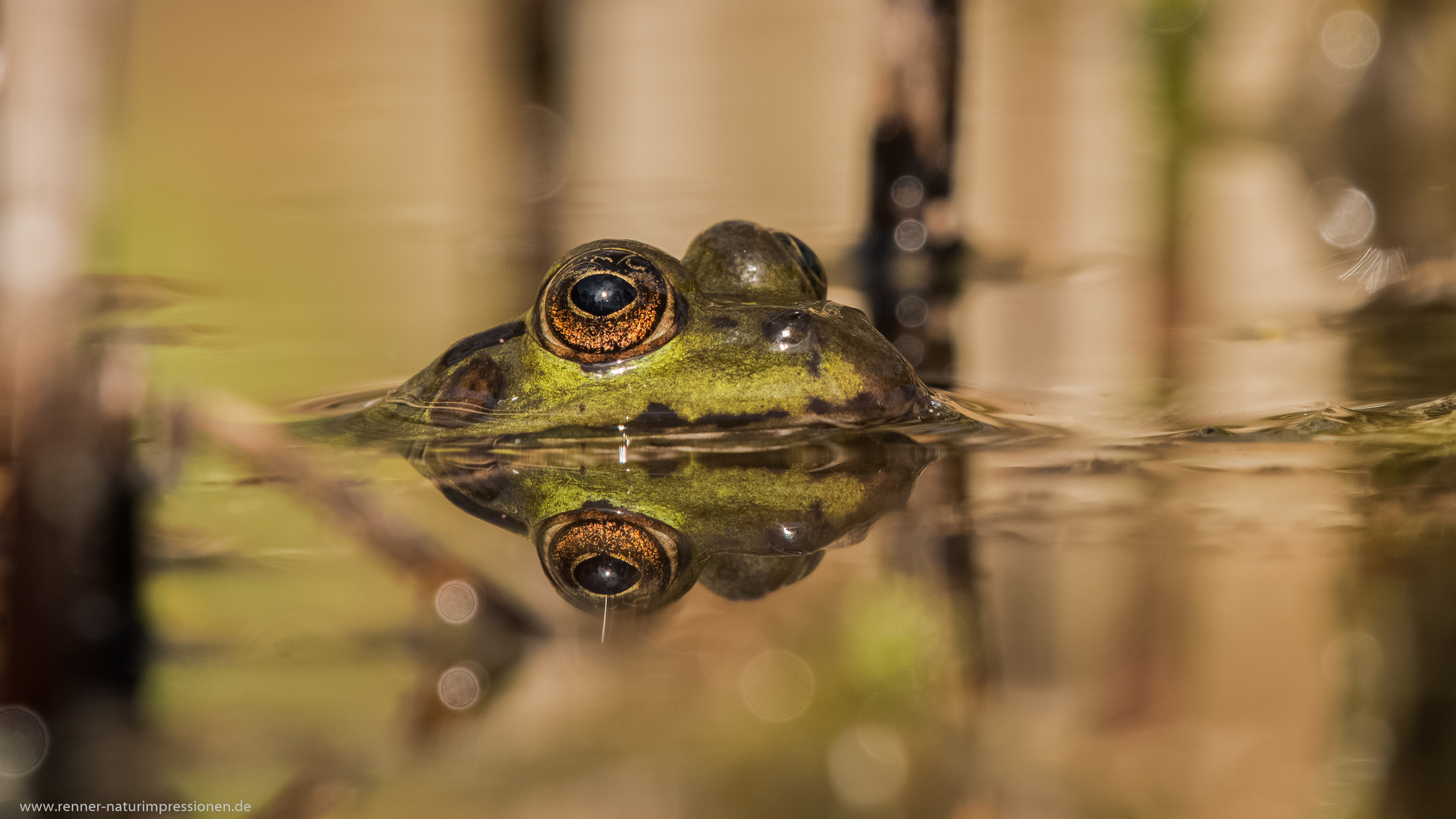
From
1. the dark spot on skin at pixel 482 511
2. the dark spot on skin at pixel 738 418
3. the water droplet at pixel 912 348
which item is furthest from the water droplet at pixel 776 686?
the water droplet at pixel 912 348

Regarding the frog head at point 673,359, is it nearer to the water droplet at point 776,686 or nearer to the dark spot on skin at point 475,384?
the dark spot on skin at point 475,384

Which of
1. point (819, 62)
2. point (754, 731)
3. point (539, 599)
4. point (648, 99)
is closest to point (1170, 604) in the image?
point (754, 731)

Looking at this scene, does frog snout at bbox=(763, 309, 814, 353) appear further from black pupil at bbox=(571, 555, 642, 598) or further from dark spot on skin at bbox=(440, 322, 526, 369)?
black pupil at bbox=(571, 555, 642, 598)

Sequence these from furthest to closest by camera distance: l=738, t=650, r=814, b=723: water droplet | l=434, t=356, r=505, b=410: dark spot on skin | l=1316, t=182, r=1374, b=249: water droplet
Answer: l=1316, t=182, r=1374, b=249: water droplet, l=434, t=356, r=505, b=410: dark spot on skin, l=738, t=650, r=814, b=723: water droplet

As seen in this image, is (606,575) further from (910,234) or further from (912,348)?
(910,234)

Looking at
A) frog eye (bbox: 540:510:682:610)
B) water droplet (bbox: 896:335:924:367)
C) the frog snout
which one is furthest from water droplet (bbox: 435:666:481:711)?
water droplet (bbox: 896:335:924:367)

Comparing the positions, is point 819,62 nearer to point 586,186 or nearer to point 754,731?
point 586,186

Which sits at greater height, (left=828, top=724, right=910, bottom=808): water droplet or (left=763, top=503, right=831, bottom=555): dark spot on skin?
(left=763, top=503, right=831, bottom=555): dark spot on skin
